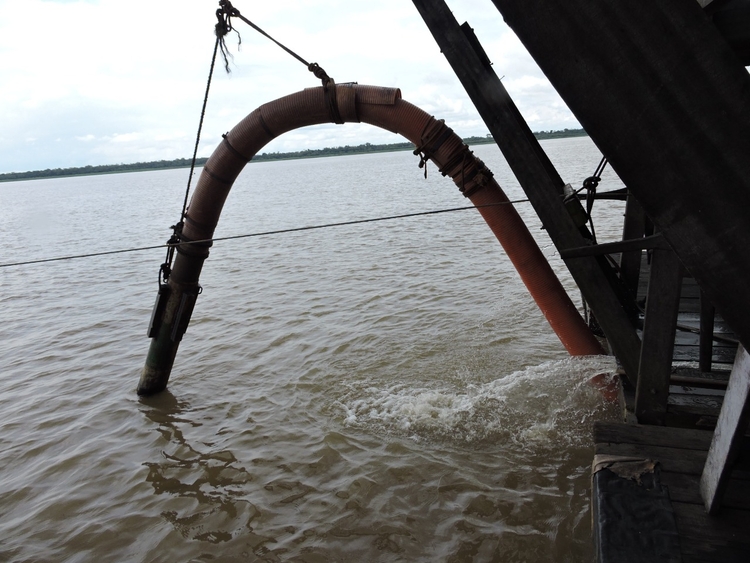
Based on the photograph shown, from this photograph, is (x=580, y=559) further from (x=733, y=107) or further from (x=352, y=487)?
(x=733, y=107)

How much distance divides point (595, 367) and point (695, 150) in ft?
13.0

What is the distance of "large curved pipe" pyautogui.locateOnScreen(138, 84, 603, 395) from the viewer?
5207 millimetres

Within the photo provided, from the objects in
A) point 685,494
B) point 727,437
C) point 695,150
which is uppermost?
point 695,150

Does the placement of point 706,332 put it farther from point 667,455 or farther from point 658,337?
point 667,455

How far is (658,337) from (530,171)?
4.51 feet

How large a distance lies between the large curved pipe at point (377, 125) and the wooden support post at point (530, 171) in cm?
104

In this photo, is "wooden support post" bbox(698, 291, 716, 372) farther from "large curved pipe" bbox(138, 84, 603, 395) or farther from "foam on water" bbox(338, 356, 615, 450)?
"large curved pipe" bbox(138, 84, 603, 395)

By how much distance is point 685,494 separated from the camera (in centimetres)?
253

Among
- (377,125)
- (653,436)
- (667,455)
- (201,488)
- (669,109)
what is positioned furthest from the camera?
(377,125)

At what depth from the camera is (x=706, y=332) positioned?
3.85 m

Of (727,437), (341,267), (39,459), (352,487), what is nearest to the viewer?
(727,437)

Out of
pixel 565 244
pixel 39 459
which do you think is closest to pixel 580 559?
pixel 565 244

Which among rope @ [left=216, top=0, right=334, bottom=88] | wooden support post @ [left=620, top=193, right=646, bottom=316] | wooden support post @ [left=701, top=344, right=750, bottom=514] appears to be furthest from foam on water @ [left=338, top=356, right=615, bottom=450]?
rope @ [left=216, top=0, right=334, bottom=88]

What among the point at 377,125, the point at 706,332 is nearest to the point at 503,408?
the point at 706,332
